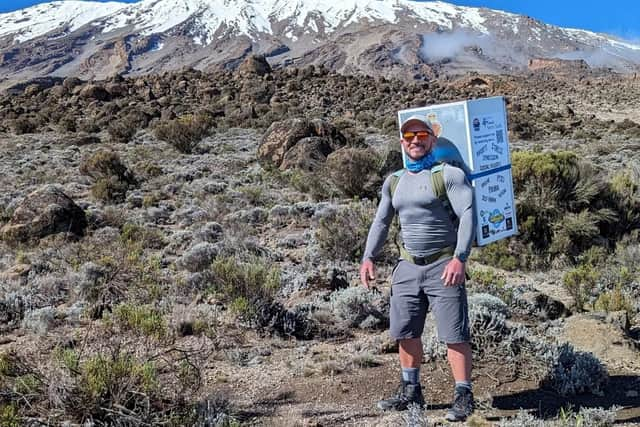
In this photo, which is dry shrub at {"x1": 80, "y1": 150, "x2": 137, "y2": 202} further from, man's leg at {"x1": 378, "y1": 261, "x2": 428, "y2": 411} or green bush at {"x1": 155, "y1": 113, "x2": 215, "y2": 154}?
man's leg at {"x1": 378, "y1": 261, "x2": 428, "y2": 411}

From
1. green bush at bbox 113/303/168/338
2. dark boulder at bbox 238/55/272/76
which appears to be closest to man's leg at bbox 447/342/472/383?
green bush at bbox 113/303/168/338

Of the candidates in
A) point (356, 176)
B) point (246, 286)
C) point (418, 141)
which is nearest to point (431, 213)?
point (418, 141)

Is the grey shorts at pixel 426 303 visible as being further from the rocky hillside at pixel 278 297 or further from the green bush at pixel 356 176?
the green bush at pixel 356 176

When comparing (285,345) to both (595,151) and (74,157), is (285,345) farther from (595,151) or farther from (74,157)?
(74,157)

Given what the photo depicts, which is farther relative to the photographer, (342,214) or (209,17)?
(209,17)

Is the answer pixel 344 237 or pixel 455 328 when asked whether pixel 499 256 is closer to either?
pixel 344 237

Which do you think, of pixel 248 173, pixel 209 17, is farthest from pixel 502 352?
pixel 209 17

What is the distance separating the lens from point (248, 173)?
13.9 meters

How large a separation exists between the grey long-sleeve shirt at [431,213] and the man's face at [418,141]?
11 cm

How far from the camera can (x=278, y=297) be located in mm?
5715

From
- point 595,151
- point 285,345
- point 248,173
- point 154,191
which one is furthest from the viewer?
point 595,151

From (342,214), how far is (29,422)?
5386 mm

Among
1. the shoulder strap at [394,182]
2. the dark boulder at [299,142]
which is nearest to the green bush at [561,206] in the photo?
the shoulder strap at [394,182]

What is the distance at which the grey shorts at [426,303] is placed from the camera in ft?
10.0
